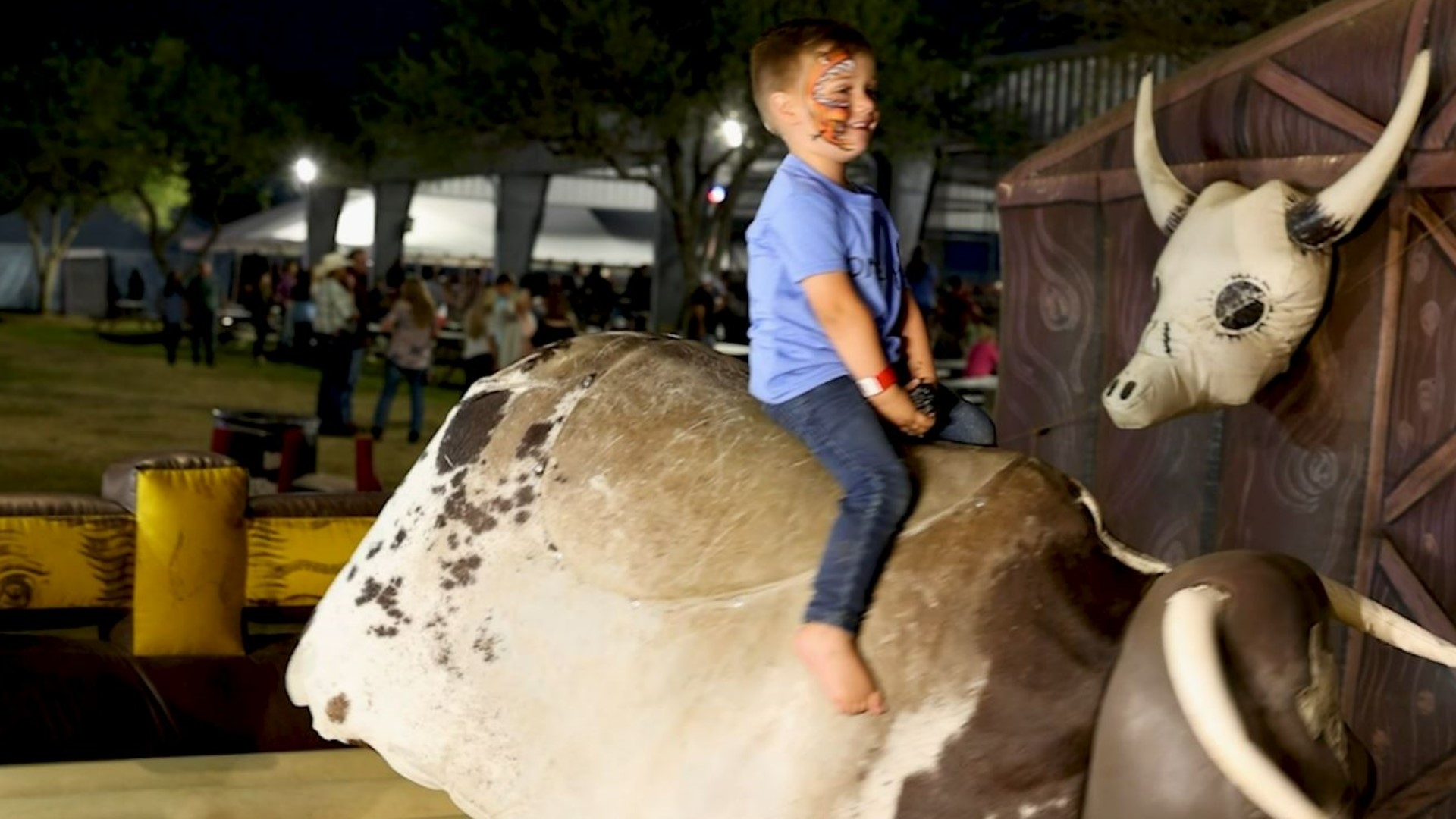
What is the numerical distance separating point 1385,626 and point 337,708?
1.67 meters

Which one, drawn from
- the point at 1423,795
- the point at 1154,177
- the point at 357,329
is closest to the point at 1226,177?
the point at 1154,177

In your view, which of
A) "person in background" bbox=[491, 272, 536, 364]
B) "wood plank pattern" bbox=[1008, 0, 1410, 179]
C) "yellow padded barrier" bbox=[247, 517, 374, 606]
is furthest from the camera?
"person in background" bbox=[491, 272, 536, 364]

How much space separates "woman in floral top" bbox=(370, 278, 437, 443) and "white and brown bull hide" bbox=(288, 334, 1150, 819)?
479 inches

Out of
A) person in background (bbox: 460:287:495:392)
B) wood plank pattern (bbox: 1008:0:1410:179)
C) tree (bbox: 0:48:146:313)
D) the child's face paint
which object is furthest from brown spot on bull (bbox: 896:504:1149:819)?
tree (bbox: 0:48:146:313)

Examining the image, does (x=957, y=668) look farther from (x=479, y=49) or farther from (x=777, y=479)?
(x=479, y=49)

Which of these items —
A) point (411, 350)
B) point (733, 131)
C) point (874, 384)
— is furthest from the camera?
point (733, 131)

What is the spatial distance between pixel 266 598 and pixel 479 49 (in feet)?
53.7

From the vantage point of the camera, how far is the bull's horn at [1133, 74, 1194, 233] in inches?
202

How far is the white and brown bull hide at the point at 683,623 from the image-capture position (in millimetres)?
2244

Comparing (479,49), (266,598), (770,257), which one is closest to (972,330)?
(479,49)

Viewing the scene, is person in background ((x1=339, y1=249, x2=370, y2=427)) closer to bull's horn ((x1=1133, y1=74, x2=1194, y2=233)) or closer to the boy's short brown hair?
bull's horn ((x1=1133, y1=74, x2=1194, y2=233))

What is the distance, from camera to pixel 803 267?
251 centimetres

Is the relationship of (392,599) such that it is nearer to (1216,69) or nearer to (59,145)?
(1216,69)

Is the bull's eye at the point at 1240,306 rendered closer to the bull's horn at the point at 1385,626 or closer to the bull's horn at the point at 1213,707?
the bull's horn at the point at 1385,626
